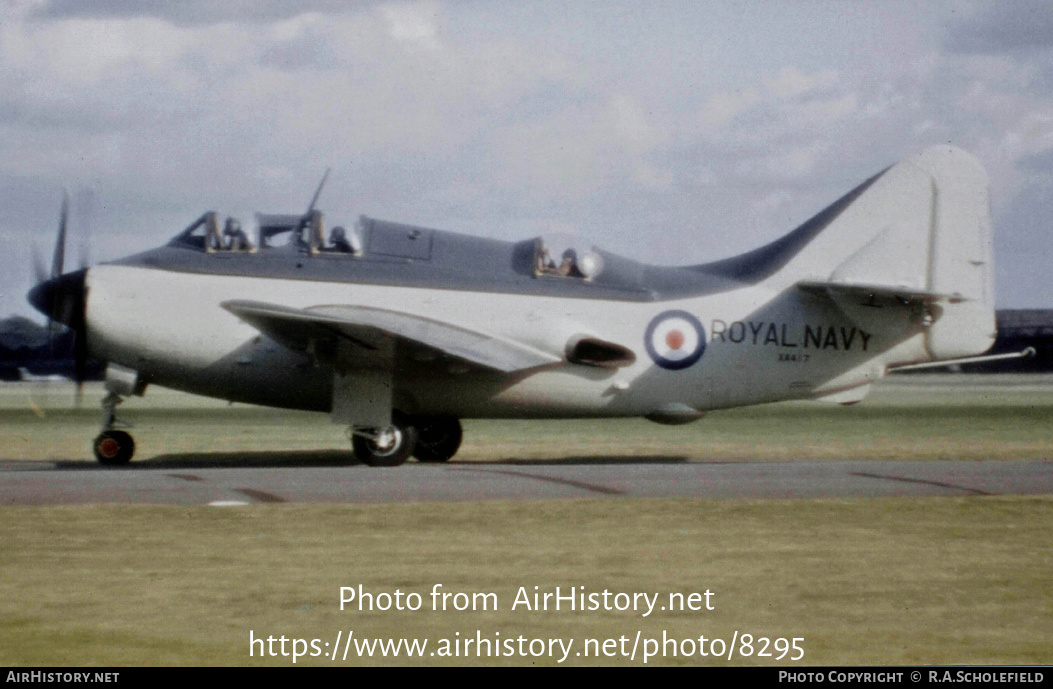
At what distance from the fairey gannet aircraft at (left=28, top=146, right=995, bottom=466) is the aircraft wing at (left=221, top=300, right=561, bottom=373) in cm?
4

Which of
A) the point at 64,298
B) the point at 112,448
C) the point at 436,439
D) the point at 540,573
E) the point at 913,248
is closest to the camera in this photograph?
the point at 540,573

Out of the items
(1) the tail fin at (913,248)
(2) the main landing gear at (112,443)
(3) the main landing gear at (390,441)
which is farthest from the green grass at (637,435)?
(1) the tail fin at (913,248)

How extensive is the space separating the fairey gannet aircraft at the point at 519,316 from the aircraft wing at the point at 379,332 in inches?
1.5

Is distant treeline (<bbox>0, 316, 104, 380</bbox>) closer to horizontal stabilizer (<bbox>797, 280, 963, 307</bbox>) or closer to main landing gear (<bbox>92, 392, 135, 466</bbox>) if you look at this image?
main landing gear (<bbox>92, 392, 135, 466</bbox>)

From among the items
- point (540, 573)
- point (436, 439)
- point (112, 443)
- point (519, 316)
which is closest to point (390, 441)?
point (436, 439)

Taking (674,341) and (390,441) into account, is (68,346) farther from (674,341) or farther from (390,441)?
(674,341)

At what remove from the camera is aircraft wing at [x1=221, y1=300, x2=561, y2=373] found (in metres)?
16.9

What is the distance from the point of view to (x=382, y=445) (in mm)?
18031

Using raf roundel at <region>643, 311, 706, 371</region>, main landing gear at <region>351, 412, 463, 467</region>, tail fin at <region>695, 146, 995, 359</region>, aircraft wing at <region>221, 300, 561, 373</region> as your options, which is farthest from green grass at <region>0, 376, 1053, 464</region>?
aircraft wing at <region>221, 300, 561, 373</region>

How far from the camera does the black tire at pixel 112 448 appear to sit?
18.6 metres

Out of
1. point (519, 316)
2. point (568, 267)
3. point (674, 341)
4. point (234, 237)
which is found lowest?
point (674, 341)

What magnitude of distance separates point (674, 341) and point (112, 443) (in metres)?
8.16
